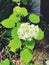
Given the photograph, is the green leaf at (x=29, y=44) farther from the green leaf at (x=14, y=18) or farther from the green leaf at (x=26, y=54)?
the green leaf at (x=14, y=18)

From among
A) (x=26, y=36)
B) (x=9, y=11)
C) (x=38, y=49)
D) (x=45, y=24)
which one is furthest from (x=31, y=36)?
(x=45, y=24)

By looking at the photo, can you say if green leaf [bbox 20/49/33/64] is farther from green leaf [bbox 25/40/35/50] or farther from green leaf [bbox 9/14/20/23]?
green leaf [bbox 9/14/20/23]

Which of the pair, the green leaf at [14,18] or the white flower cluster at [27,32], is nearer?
the white flower cluster at [27,32]

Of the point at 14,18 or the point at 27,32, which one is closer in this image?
the point at 27,32

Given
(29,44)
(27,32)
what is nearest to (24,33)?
(27,32)

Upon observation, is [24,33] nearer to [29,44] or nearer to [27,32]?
[27,32]

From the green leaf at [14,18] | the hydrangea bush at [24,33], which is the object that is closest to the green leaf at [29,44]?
the hydrangea bush at [24,33]

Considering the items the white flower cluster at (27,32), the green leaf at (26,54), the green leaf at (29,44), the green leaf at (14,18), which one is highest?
the green leaf at (14,18)

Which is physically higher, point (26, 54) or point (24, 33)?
point (24, 33)

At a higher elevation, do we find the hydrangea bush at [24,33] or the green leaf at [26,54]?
the hydrangea bush at [24,33]

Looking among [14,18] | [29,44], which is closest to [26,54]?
[29,44]
